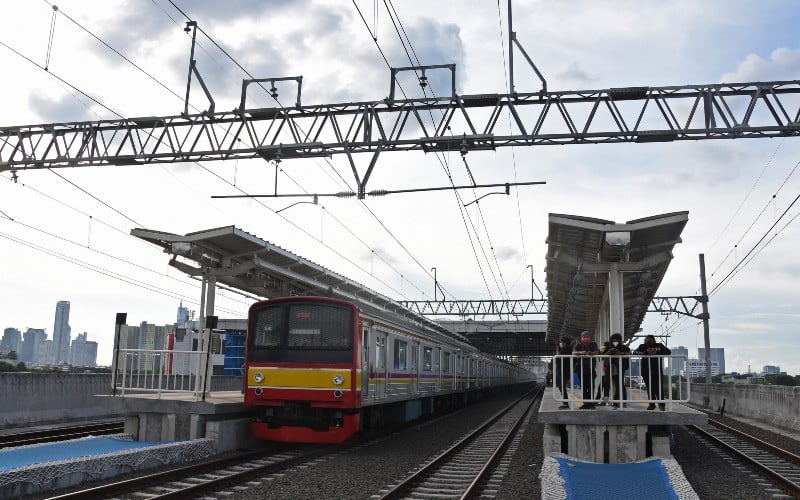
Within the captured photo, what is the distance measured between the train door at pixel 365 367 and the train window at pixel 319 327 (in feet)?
1.57

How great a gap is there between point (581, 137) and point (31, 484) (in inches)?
436

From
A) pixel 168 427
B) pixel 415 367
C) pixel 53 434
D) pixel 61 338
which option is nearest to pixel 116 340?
pixel 168 427

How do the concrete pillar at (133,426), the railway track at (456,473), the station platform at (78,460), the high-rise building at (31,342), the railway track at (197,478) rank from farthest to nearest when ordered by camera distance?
1. the high-rise building at (31,342)
2. the concrete pillar at (133,426)
3. the railway track at (456,473)
4. the railway track at (197,478)
5. the station platform at (78,460)

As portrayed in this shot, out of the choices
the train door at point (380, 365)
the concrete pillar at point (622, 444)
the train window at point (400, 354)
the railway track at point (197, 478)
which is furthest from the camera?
the train window at point (400, 354)

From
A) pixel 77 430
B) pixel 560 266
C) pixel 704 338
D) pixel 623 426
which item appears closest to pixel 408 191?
pixel 560 266

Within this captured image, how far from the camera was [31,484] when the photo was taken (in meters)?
8.43

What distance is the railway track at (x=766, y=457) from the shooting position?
34.8 feet

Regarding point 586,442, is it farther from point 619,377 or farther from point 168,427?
point 168,427

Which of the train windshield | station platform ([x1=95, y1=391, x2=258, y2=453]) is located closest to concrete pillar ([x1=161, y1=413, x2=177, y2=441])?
station platform ([x1=95, y1=391, x2=258, y2=453])

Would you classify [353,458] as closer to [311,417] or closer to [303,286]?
[311,417]

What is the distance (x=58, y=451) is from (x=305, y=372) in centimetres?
429

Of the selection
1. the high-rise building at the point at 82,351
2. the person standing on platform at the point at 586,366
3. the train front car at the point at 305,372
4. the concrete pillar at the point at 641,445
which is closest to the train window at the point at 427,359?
the train front car at the point at 305,372

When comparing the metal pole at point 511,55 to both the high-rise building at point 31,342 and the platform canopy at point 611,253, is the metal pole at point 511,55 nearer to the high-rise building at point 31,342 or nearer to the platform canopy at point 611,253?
the platform canopy at point 611,253

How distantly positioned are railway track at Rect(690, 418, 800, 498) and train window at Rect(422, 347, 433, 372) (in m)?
7.23
